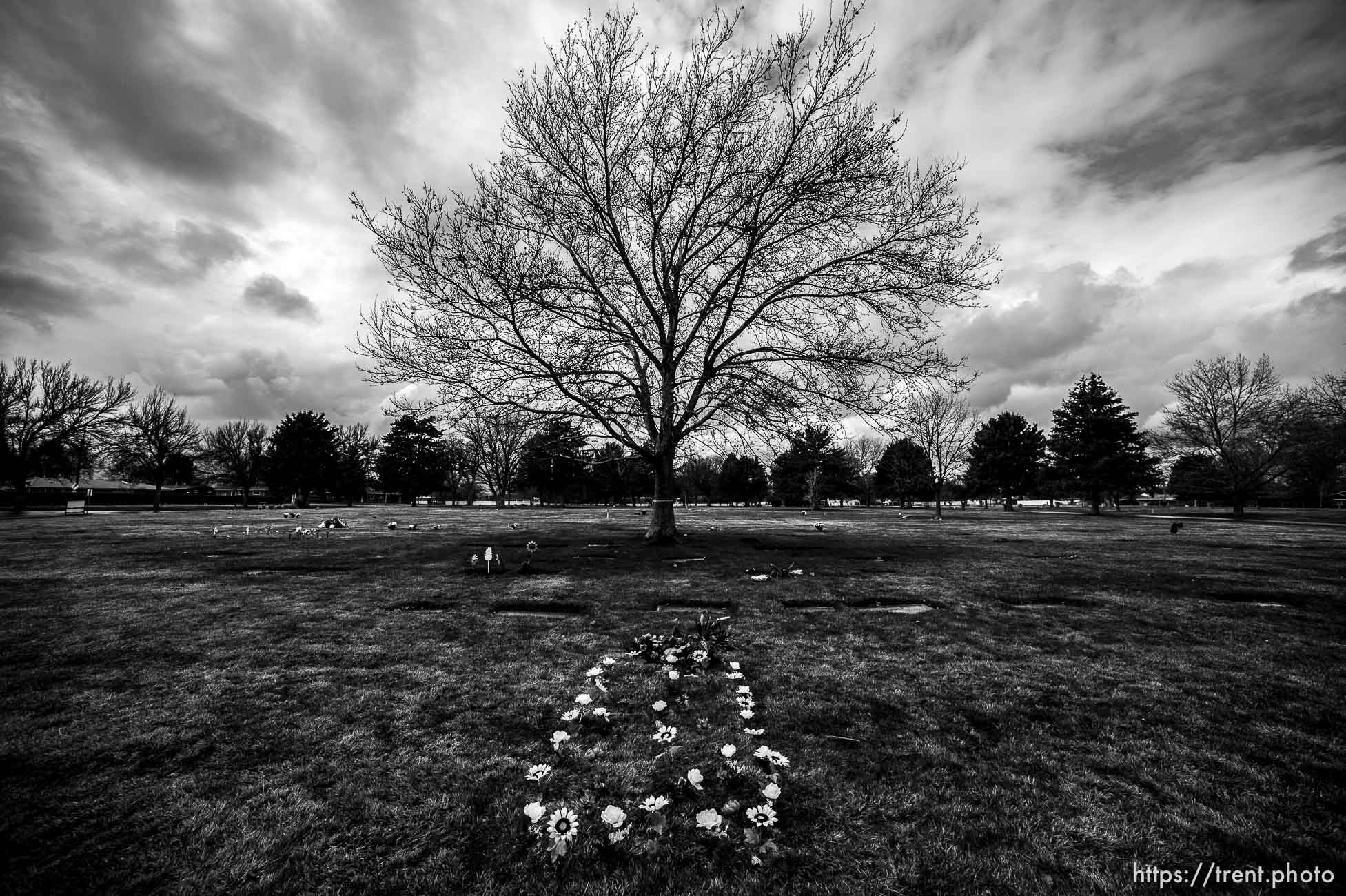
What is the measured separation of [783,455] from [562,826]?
12740mm

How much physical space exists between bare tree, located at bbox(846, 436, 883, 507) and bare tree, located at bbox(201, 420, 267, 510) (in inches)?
3079

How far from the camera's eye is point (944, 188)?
11.0 metres

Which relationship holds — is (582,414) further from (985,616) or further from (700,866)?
(700,866)

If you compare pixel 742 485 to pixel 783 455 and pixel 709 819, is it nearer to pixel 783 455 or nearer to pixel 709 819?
pixel 783 455

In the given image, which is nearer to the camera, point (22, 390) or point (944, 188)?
point (944, 188)

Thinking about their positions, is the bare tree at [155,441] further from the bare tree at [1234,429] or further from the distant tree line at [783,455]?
the bare tree at [1234,429]

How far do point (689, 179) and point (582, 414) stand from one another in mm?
6246

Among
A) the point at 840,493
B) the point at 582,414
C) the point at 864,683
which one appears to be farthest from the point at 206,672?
the point at 840,493

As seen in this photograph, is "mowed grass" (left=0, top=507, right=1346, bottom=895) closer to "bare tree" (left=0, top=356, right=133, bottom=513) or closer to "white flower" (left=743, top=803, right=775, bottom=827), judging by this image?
"white flower" (left=743, top=803, right=775, bottom=827)

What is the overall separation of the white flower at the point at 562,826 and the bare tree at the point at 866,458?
7990 centimetres

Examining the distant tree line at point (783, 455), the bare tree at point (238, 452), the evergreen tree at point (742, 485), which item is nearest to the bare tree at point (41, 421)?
the distant tree line at point (783, 455)

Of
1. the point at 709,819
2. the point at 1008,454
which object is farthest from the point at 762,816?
the point at 1008,454

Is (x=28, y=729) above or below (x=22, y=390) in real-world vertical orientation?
below

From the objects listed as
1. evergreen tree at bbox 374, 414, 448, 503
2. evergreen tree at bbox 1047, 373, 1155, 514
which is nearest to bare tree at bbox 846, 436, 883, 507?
evergreen tree at bbox 1047, 373, 1155, 514
